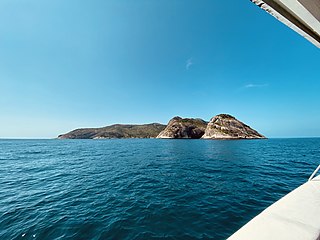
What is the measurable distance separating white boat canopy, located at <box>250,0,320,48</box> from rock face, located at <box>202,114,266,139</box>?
112 metres

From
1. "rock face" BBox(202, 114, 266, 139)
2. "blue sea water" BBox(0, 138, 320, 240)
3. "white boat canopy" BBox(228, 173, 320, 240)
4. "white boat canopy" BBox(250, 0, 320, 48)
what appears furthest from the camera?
"rock face" BBox(202, 114, 266, 139)

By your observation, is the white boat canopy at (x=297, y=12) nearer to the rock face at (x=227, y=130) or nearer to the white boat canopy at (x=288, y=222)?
the white boat canopy at (x=288, y=222)

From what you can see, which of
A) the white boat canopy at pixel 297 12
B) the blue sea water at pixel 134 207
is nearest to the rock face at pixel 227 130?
the blue sea water at pixel 134 207

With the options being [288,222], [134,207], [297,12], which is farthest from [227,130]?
[297,12]

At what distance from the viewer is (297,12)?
1848mm

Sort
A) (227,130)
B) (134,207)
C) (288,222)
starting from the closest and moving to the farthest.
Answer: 1. (288,222)
2. (134,207)
3. (227,130)

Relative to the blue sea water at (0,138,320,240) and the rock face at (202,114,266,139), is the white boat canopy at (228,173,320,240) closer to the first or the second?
the blue sea water at (0,138,320,240)

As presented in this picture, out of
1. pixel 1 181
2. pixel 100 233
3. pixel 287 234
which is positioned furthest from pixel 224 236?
pixel 1 181

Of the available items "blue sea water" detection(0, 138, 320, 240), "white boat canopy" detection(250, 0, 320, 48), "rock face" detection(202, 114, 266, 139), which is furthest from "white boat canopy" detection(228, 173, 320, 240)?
"rock face" detection(202, 114, 266, 139)

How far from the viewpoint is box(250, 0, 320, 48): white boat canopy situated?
1.69 meters

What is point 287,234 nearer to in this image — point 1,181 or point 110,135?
point 1,181

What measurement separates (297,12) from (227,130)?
4579 inches

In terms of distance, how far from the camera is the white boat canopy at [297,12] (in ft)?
5.56

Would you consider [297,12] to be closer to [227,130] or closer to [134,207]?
[134,207]
